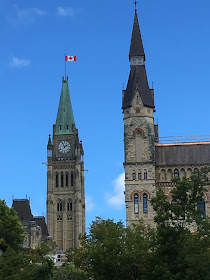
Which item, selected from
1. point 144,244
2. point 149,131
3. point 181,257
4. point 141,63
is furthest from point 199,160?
point 181,257

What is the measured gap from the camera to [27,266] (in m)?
67.8

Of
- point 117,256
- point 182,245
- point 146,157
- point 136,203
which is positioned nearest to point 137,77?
point 146,157

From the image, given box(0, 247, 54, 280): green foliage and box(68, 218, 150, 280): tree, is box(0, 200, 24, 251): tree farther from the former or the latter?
box(68, 218, 150, 280): tree

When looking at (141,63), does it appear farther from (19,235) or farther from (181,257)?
(181,257)

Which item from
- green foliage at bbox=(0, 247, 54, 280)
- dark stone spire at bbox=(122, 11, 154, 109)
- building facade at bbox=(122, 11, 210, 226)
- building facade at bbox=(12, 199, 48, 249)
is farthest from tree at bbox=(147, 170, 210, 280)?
building facade at bbox=(12, 199, 48, 249)

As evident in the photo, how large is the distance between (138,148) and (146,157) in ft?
5.54

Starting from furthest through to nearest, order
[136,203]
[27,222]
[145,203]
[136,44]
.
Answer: [27,222] → [136,44] → [136,203] → [145,203]

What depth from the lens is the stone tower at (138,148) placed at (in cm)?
10024

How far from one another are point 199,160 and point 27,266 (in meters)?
41.2

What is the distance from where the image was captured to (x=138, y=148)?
102000mm

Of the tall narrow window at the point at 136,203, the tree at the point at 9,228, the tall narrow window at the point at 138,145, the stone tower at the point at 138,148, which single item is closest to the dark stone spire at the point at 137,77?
the stone tower at the point at 138,148

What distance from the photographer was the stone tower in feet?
329

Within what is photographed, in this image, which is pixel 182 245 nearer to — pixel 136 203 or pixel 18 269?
pixel 18 269

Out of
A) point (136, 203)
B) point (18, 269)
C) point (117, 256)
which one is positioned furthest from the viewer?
point (136, 203)
